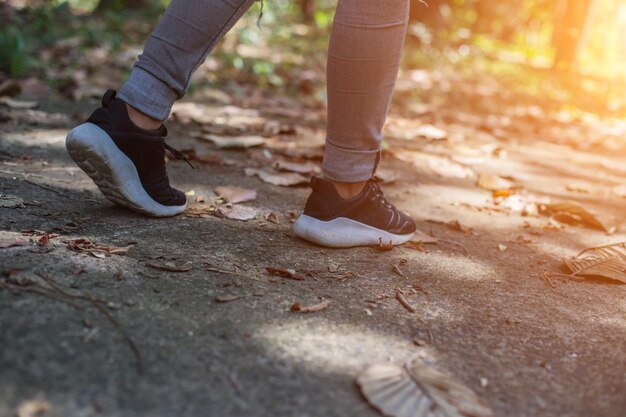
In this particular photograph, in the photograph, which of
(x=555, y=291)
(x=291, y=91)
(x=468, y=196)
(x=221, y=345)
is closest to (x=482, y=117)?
(x=291, y=91)

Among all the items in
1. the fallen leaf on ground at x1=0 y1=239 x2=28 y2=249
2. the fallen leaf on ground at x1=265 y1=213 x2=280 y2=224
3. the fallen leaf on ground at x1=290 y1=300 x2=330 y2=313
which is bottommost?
the fallen leaf on ground at x1=265 y1=213 x2=280 y2=224

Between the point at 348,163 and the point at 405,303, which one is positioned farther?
the point at 348,163

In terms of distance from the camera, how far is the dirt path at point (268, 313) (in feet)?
3.18

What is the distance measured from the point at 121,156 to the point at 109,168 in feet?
0.14

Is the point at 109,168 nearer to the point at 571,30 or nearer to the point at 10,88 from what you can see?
the point at 10,88

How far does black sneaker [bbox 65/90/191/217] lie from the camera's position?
60.2 inches

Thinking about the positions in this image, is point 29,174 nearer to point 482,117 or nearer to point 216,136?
point 216,136

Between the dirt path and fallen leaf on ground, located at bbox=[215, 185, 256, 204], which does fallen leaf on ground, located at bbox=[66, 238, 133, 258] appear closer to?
the dirt path

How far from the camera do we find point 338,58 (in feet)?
5.07

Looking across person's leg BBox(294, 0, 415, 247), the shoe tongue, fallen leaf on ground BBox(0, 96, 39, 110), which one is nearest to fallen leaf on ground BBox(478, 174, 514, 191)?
person's leg BBox(294, 0, 415, 247)

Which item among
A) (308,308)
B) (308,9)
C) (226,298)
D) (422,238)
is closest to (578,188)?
(422,238)

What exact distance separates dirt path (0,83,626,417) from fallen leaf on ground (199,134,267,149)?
0.53 metres

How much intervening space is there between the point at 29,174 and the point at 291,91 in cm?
269

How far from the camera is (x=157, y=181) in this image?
5.50ft
